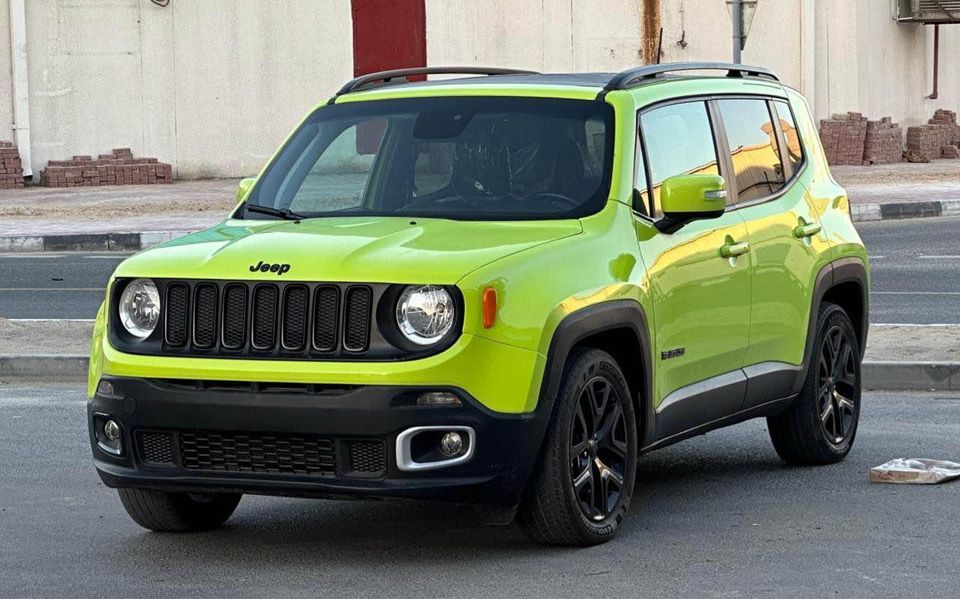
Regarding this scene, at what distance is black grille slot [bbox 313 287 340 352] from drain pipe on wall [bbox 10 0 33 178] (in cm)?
2805

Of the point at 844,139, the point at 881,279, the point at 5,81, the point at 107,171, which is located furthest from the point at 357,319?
the point at 844,139

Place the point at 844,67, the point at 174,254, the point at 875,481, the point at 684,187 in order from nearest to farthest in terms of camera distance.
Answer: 1. the point at 174,254
2. the point at 684,187
3. the point at 875,481
4. the point at 844,67

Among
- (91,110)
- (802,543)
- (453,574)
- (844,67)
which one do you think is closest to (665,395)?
(802,543)

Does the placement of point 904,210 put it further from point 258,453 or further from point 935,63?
point 258,453

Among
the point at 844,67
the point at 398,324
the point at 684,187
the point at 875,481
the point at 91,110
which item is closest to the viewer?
the point at 398,324

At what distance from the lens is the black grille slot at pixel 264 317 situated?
20.3 ft

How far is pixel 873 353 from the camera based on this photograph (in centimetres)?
1170

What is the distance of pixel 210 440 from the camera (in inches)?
247

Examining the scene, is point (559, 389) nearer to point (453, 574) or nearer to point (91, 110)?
point (453, 574)

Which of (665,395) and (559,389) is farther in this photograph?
(665,395)

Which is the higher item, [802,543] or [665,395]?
[665,395]

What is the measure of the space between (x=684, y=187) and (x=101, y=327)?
2.13 m

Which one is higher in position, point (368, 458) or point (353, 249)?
point (353, 249)

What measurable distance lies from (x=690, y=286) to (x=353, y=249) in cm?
151
